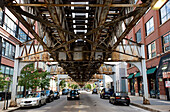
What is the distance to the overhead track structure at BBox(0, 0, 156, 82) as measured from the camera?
7.51 metres

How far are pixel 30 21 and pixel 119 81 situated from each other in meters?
36.2

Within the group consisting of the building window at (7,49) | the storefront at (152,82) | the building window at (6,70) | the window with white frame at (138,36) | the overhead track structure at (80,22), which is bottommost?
the storefront at (152,82)

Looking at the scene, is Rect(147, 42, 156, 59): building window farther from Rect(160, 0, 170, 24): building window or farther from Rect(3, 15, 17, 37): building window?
Rect(3, 15, 17, 37): building window

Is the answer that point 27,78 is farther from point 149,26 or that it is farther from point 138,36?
point 138,36

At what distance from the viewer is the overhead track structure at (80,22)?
296 inches

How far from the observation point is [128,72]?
38062mm

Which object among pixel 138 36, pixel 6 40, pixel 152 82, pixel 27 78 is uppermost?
pixel 138 36

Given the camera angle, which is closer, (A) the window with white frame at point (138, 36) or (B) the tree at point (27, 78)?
(B) the tree at point (27, 78)

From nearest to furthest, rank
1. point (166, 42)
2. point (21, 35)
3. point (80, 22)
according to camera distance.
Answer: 1. point (80, 22)
2. point (166, 42)
3. point (21, 35)

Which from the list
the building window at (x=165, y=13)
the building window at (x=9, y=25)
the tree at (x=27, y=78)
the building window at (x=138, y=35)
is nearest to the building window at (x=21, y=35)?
the building window at (x=9, y=25)

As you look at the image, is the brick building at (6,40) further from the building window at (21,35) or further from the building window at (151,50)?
the building window at (151,50)

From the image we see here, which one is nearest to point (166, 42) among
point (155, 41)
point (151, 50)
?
point (155, 41)

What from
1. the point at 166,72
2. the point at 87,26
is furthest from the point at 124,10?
the point at 166,72

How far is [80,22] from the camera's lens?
11.9 m
